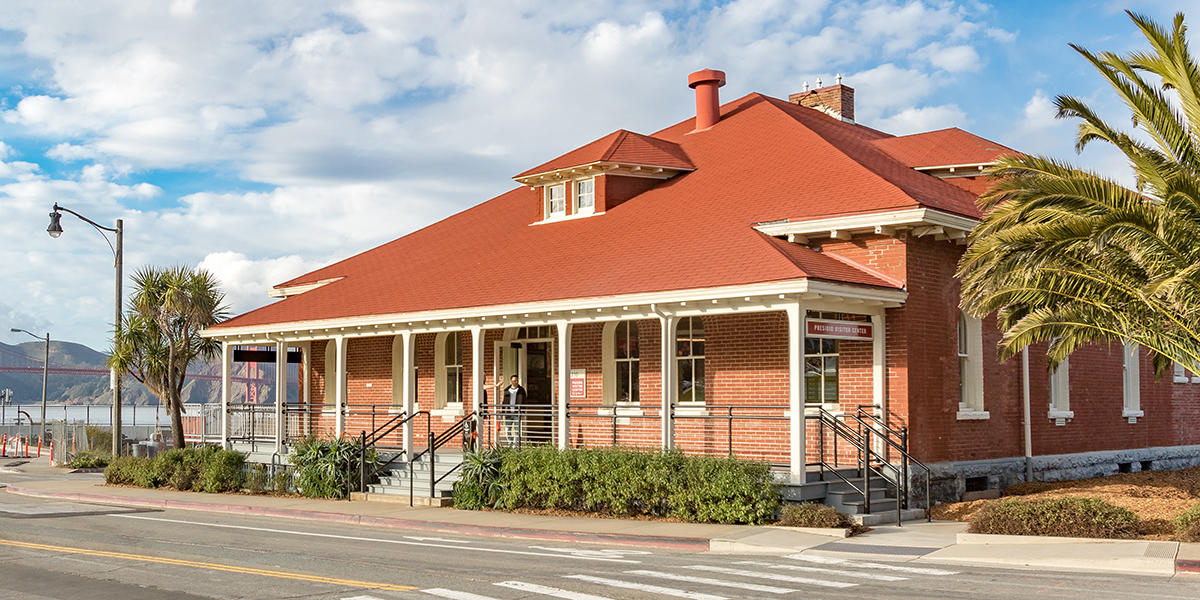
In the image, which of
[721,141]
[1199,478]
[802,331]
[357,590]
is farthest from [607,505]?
[1199,478]

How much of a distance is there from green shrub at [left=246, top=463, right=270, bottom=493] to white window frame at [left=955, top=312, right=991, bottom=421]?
1424cm

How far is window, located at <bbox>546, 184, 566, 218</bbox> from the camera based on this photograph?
1049 inches

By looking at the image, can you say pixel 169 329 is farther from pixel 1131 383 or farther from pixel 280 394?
pixel 1131 383

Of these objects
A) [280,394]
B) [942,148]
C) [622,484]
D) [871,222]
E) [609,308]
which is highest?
[942,148]

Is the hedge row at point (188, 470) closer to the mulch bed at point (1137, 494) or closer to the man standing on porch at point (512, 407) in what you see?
the man standing on porch at point (512, 407)

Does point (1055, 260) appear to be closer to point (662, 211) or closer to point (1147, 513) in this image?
point (1147, 513)

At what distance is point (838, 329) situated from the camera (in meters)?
17.7

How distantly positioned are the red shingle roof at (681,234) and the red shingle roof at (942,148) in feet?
1.42

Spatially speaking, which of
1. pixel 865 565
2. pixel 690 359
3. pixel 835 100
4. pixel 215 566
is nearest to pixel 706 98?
pixel 835 100

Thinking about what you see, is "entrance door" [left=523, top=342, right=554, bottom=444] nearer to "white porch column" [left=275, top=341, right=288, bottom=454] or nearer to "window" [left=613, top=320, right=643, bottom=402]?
"window" [left=613, top=320, right=643, bottom=402]

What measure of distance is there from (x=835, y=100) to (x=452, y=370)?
11790 millimetres

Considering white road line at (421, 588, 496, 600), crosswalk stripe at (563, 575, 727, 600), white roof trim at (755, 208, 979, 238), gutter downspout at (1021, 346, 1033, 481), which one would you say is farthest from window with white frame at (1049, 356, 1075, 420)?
white road line at (421, 588, 496, 600)

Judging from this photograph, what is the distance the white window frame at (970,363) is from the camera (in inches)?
807

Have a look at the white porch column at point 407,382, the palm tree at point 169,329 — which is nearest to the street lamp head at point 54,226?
the palm tree at point 169,329
